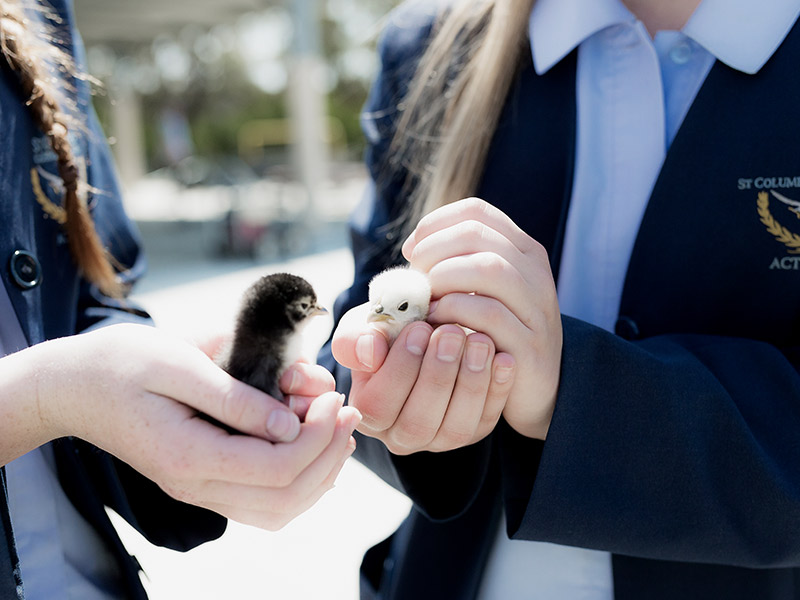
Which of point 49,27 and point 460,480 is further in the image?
point 49,27

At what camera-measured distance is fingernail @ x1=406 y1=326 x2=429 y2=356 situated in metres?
1.34

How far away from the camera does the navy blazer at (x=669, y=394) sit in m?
1.42

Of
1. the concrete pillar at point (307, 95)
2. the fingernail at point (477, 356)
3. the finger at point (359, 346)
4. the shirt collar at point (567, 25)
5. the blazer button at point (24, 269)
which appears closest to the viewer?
the fingernail at point (477, 356)

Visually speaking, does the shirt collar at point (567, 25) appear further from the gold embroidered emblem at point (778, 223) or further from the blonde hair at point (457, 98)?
the gold embroidered emblem at point (778, 223)

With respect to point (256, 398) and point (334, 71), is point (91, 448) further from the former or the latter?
point (334, 71)

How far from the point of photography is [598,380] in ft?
4.64

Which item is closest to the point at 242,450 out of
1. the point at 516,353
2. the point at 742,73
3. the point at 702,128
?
the point at 516,353

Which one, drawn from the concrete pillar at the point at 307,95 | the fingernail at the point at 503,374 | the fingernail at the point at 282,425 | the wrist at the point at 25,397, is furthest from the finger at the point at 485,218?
the concrete pillar at the point at 307,95

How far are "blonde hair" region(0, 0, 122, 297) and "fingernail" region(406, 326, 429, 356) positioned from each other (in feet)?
2.89

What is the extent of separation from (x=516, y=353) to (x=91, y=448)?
984 mm

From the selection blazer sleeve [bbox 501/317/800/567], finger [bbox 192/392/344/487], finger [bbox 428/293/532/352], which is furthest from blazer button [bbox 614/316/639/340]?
finger [bbox 192/392/344/487]

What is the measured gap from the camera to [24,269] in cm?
152

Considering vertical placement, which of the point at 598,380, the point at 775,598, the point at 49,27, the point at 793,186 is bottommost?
the point at 775,598

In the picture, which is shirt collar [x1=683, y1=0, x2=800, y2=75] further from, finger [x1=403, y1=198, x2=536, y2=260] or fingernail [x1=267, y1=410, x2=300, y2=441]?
fingernail [x1=267, y1=410, x2=300, y2=441]
